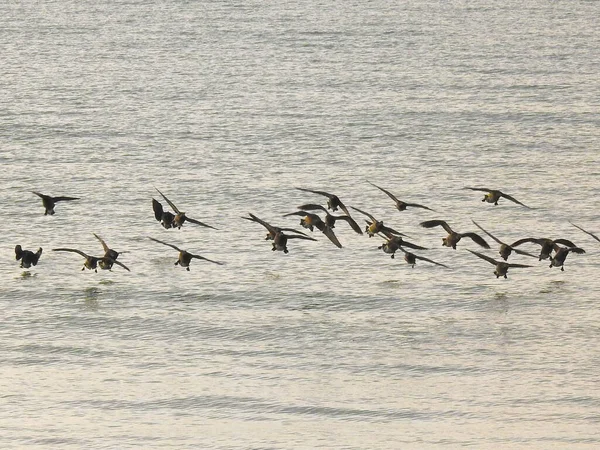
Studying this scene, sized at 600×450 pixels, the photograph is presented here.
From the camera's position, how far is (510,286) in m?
Result: 49.3

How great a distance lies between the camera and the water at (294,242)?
39.0m

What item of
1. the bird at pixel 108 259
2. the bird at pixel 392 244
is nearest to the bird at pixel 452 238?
the bird at pixel 392 244

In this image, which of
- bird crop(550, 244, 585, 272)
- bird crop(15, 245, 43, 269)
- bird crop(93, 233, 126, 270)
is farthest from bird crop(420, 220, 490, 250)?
bird crop(15, 245, 43, 269)

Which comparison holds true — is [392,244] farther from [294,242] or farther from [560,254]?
[294,242]

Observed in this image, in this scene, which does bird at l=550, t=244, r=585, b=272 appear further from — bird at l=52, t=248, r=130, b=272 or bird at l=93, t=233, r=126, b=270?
bird at l=93, t=233, r=126, b=270

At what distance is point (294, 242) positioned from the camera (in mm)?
54469

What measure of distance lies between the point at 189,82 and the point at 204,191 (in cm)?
2272

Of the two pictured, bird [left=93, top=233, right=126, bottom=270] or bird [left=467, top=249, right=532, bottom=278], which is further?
bird [left=93, top=233, right=126, bottom=270]

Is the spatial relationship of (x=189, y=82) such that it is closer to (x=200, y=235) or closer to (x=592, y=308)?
(x=200, y=235)

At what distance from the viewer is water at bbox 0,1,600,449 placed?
39.0m

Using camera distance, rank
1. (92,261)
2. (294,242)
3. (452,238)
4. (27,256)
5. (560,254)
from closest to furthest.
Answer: (560,254) → (27,256) → (92,261) → (452,238) → (294,242)

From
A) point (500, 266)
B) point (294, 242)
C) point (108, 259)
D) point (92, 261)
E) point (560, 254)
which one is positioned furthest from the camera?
point (294, 242)

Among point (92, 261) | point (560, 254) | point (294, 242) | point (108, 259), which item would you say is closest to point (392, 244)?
point (560, 254)

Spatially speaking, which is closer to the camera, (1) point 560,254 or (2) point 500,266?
(1) point 560,254
